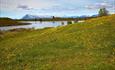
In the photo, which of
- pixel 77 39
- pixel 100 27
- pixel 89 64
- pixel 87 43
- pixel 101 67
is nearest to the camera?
pixel 101 67

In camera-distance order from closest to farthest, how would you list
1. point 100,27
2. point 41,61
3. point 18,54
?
point 41,61
point 18,54
point 100,27

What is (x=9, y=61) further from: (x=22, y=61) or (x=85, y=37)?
(x=85, y=37)

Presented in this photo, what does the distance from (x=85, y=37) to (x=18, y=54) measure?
13.0 m

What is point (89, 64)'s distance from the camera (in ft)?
76.0

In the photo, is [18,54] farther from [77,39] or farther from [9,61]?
[77,39]

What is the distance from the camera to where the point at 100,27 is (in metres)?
46.1

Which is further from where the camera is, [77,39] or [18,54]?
[77,39]

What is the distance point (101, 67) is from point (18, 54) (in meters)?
12.7

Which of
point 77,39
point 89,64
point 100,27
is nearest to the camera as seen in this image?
point 89,64

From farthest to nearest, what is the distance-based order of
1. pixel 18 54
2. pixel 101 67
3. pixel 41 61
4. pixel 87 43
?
pixel 87 43 → pixel 18 54 → pixel 41 61 → pixel 101 67

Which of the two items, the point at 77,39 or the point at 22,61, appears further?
the point at 77,39

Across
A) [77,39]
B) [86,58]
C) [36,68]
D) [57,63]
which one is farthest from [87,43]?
[36,68]

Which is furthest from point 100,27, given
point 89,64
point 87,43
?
point 89,64

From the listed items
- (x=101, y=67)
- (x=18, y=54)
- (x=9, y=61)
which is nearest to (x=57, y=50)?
(x=18, y=54)
